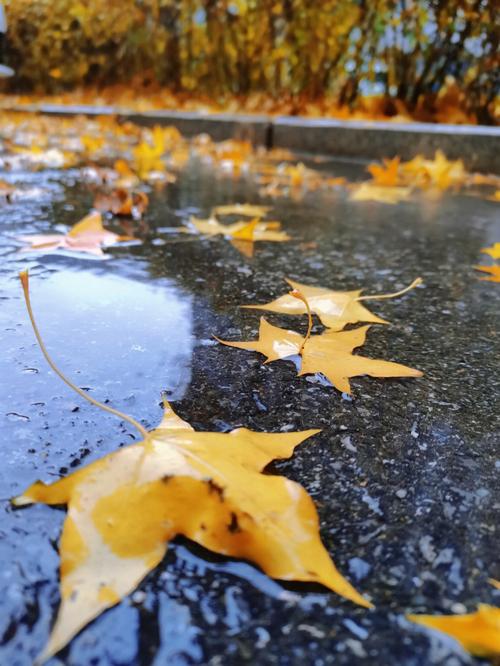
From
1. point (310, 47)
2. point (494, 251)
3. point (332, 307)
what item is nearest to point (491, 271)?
point (494, 251)

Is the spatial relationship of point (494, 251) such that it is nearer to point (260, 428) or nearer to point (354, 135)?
point (260, 428)

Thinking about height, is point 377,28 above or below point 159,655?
above

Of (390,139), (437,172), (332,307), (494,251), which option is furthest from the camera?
(390,139)

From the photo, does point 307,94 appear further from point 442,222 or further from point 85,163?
point 442,222

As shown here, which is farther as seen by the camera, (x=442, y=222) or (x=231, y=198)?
(x=231, y=198)

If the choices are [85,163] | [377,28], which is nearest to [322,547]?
[85,163]

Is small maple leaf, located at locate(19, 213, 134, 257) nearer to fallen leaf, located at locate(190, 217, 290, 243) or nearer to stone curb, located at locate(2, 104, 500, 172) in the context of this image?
fallen leaf, located at locate(190, 217, 290, 243)

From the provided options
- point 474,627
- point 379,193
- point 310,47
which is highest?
point 310,47
